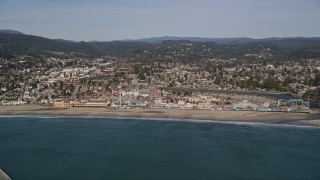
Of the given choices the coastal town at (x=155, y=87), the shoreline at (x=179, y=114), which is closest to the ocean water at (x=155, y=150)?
the shoreline at (x=179, y=114)

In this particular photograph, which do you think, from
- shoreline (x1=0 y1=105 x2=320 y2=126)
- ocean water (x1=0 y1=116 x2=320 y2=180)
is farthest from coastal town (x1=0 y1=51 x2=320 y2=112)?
ocean water (x1=0 y1=116 x2=320 y2=180)

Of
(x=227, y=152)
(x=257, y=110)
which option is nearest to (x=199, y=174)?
(x=227, y=152)

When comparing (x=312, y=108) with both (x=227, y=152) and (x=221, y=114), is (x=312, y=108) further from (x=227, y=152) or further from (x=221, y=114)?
(x=227, y=152)

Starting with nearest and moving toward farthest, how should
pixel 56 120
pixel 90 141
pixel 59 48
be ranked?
pixel 90 141 < pixel 56 120 < pixel 59 48

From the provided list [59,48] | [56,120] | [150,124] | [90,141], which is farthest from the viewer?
[59,48]

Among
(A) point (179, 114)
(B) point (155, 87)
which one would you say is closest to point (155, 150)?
(A) point (179, 114)

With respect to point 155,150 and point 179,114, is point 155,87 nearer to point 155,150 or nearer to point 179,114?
point 179,114

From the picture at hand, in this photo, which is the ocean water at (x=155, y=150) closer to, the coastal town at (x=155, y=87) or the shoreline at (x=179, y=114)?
the shoreline at (x=179, y=114)

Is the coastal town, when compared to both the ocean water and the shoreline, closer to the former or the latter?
the shoreline
